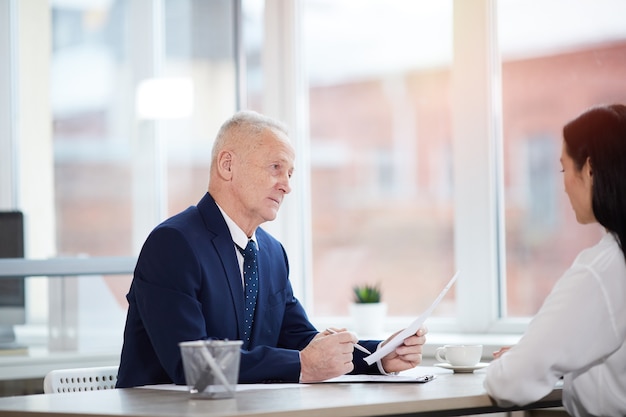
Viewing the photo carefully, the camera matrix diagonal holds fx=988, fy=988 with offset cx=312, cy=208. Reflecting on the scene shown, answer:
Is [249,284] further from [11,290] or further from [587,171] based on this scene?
[11,290]

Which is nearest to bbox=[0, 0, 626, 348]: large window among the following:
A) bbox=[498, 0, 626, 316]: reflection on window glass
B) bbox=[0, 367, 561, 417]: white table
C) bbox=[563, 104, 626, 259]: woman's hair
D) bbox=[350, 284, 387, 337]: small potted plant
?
bbox=[498, 0, 626, 316]: reflection on window glass

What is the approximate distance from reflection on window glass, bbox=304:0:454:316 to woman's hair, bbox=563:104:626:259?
191 cm

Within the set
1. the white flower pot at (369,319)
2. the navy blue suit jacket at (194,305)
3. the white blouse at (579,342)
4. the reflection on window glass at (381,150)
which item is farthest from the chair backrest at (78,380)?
the reflection on window glass at (381,150)

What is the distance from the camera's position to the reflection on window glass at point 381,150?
4.08 meters

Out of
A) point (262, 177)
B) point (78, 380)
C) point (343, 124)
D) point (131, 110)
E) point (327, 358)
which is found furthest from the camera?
point (131, 110)

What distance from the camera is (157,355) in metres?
2.34

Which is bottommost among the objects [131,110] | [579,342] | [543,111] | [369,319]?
[369,319]

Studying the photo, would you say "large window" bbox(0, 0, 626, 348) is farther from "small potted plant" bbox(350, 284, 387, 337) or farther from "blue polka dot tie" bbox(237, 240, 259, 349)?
"blue polka dot tie" bbox(237, 240, 259, 349)

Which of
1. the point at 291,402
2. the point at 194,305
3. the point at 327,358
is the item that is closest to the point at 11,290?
the point at 194,305

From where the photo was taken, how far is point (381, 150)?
14.0ft

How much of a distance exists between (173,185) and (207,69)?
0.60 meters

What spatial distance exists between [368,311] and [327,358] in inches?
66.9

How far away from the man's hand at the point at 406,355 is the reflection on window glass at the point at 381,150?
1501mm

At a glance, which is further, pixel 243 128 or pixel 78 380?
pixel 243 128
